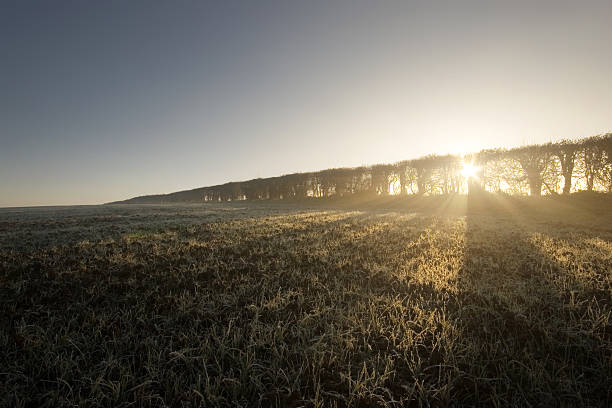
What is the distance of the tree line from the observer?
18766 millimetres

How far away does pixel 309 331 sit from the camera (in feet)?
7.72

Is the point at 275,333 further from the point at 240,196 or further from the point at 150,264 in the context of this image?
the point at 240,196

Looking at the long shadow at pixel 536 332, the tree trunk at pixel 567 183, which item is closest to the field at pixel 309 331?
the long shadow at pixel 536 332

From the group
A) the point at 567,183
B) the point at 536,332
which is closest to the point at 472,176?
the point at 567,183

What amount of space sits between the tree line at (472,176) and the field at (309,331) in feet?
71.4

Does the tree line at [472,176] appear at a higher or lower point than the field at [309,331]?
higher

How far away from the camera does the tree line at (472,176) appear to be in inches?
739

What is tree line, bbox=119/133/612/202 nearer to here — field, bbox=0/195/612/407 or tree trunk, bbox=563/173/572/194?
tree trunk, bbox=563/173/572/194

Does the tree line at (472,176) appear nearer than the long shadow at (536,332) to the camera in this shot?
No

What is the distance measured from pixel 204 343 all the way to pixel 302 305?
4.16 ft

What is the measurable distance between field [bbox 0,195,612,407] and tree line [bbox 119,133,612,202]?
21772 millimetres

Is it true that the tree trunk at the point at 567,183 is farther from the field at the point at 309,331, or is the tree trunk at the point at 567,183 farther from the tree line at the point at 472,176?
the field at the point at 309,331

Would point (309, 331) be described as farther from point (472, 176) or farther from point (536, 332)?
point (472, 176)

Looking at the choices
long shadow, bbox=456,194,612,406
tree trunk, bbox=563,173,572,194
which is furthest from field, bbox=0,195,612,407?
tree trunk, bbox=563,173,572,194
